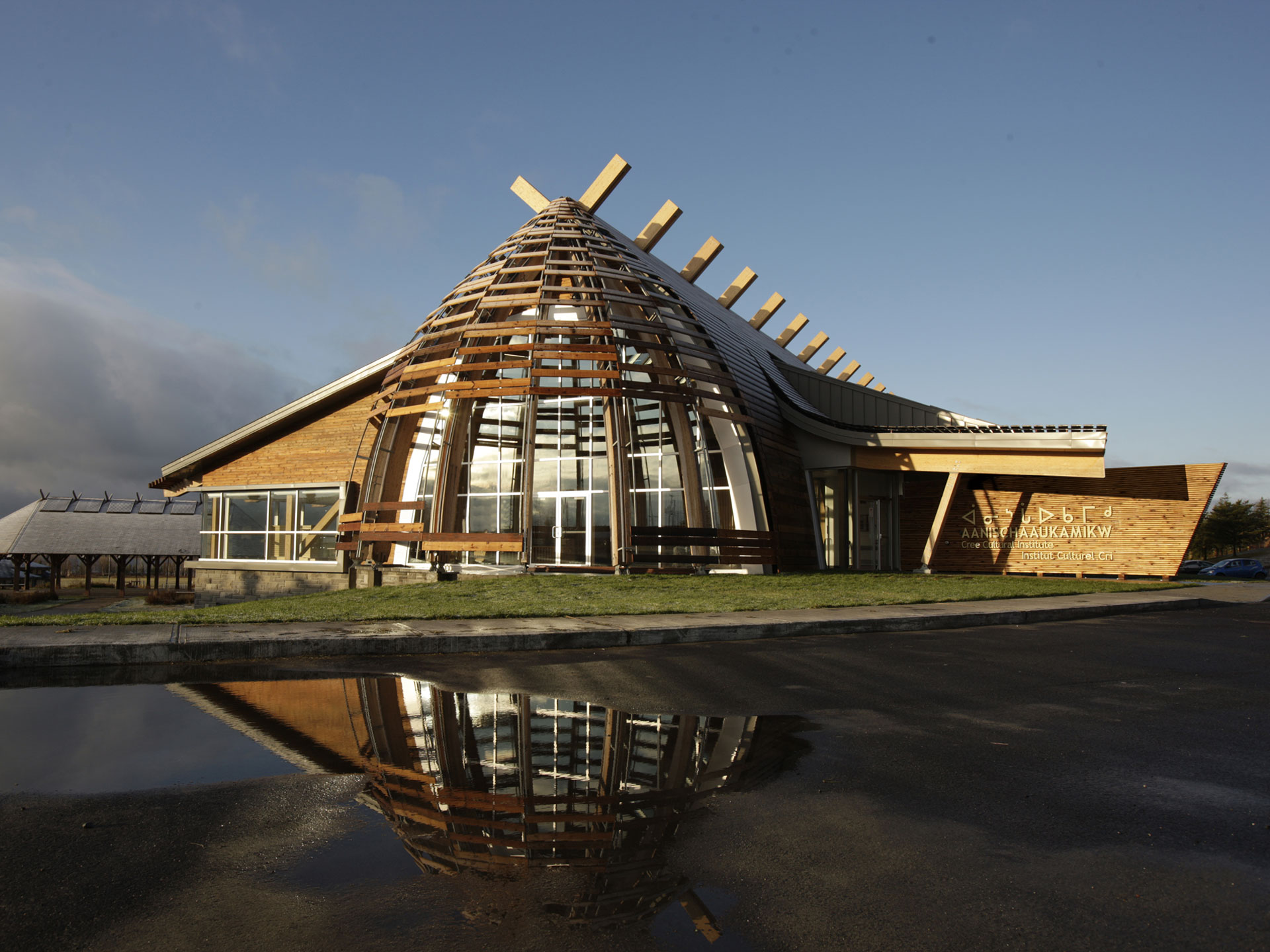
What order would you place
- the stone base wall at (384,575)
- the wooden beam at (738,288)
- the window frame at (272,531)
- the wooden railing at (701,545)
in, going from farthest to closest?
the wooden beam at (738,288) < the window frame at (272,531) < the stone base wall at (384,575) < the wooden railing at (701,545)

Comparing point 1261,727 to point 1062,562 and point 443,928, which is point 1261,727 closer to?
point 443,928

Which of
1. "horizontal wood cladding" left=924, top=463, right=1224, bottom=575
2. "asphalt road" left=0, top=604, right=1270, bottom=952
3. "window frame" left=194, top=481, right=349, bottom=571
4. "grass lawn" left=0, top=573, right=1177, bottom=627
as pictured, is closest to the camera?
"asphalt road" left=0, top=604, right=1270, bottom=952

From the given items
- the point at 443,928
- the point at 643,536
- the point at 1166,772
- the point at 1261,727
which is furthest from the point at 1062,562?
the point at 443,928

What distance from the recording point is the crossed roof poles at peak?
969 inches

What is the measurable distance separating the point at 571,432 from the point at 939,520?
1023 cm

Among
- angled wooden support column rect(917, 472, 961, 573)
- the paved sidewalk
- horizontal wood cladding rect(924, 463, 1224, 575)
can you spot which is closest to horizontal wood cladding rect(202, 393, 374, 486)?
the paved sidewalk

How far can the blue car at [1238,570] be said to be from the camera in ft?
129

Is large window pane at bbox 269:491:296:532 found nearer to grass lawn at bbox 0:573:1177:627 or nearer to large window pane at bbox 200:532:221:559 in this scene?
large window pane at bbox 200:532:221:559

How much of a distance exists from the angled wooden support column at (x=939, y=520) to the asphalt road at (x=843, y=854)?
15.5m

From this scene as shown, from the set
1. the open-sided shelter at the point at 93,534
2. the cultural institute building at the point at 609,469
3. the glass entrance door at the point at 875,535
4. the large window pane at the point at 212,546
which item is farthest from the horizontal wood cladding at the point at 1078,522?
the open-sided shelter at the point at 93,534

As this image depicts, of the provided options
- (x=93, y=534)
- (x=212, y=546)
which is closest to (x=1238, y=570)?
Result: (x=212, y=546)

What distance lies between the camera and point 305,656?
900 centimetres

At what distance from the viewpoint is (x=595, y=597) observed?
1371 cm

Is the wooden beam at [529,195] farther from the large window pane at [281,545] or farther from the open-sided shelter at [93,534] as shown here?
the open-sided shelter at [93,534]
